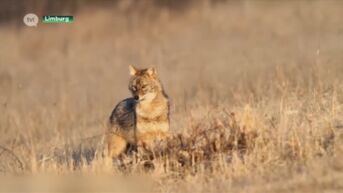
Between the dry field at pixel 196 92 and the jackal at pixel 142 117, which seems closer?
the dry field at pixel 196 92

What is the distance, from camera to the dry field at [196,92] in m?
8.39

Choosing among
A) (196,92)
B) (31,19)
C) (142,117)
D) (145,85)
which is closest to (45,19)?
(31,19)

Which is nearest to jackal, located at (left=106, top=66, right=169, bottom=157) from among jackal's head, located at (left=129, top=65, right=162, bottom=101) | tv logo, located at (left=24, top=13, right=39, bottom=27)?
jackal's head, located at (left=129, top=65, right=162, bottom=101)

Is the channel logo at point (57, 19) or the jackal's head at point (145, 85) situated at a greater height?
the channel logo at point (57, 19)

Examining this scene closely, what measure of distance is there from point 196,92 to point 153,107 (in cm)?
693

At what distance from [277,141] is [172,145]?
3.74 ft

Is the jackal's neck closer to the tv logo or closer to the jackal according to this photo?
the jackal

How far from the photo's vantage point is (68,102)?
1762cm

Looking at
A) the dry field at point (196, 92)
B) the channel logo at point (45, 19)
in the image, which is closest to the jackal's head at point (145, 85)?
the dry field at point (196, 92)

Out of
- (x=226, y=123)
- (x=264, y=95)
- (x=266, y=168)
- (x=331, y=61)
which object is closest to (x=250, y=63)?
(x=331, y=61)

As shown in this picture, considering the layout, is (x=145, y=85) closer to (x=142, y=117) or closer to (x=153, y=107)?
(x=153, y=107)

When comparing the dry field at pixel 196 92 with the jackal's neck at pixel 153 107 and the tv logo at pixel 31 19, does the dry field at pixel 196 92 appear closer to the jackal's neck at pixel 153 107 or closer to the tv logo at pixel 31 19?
the tv logo at pixel 31 19

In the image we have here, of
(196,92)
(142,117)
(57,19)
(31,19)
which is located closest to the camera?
(142,117)

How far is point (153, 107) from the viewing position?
9.92m
